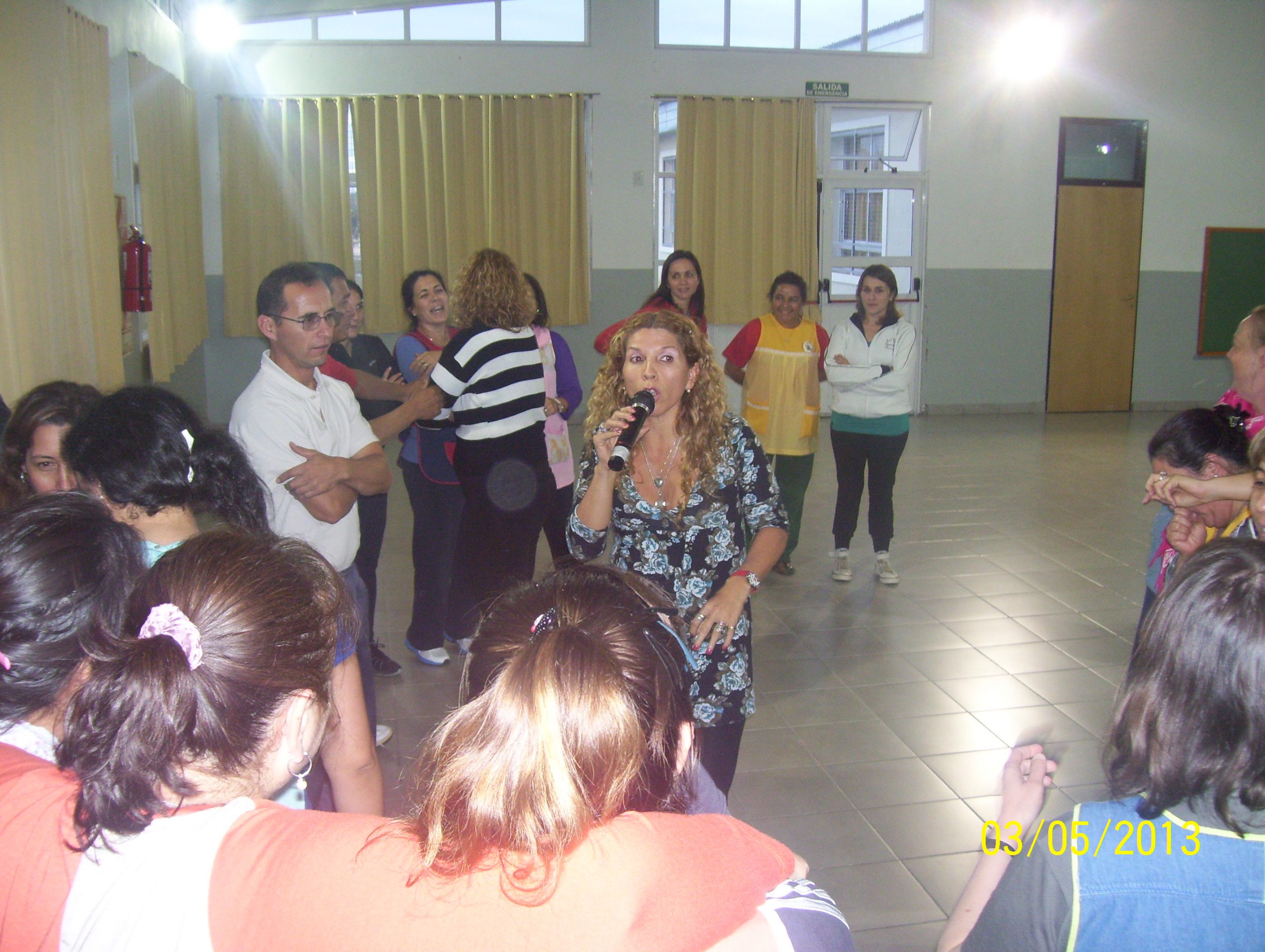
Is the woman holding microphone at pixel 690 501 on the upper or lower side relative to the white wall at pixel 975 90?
lower

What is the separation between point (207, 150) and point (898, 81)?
6546 mm

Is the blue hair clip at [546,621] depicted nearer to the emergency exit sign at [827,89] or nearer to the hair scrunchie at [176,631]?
the hair scrunchie at [176,631]

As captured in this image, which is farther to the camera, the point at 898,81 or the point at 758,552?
the point at 898,81

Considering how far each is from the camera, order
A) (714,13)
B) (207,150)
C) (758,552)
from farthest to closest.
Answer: (714,13)
(207,150)
(758,552)

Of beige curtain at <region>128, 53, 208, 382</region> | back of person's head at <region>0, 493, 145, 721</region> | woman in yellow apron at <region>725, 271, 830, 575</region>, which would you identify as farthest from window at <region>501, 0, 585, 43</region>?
back of person's head at <region>0, 493, 145, 721</region>

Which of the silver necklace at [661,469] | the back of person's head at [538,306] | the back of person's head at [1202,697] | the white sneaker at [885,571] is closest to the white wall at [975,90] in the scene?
the white sneaker at [885,571]

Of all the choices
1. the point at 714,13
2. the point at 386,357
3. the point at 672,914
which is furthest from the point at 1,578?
the point at 714,13

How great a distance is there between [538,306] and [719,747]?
233 centimetres

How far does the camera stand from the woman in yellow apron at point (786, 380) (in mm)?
4723

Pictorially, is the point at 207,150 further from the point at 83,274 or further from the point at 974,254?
the point at 974,254

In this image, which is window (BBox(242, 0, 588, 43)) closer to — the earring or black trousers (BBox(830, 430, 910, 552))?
black trousers (BBox(830, 430, 910, 552))

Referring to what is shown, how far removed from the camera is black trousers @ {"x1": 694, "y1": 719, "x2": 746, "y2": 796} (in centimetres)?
213

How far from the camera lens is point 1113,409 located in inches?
416

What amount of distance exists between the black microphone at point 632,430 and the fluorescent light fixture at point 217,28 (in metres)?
8.09
